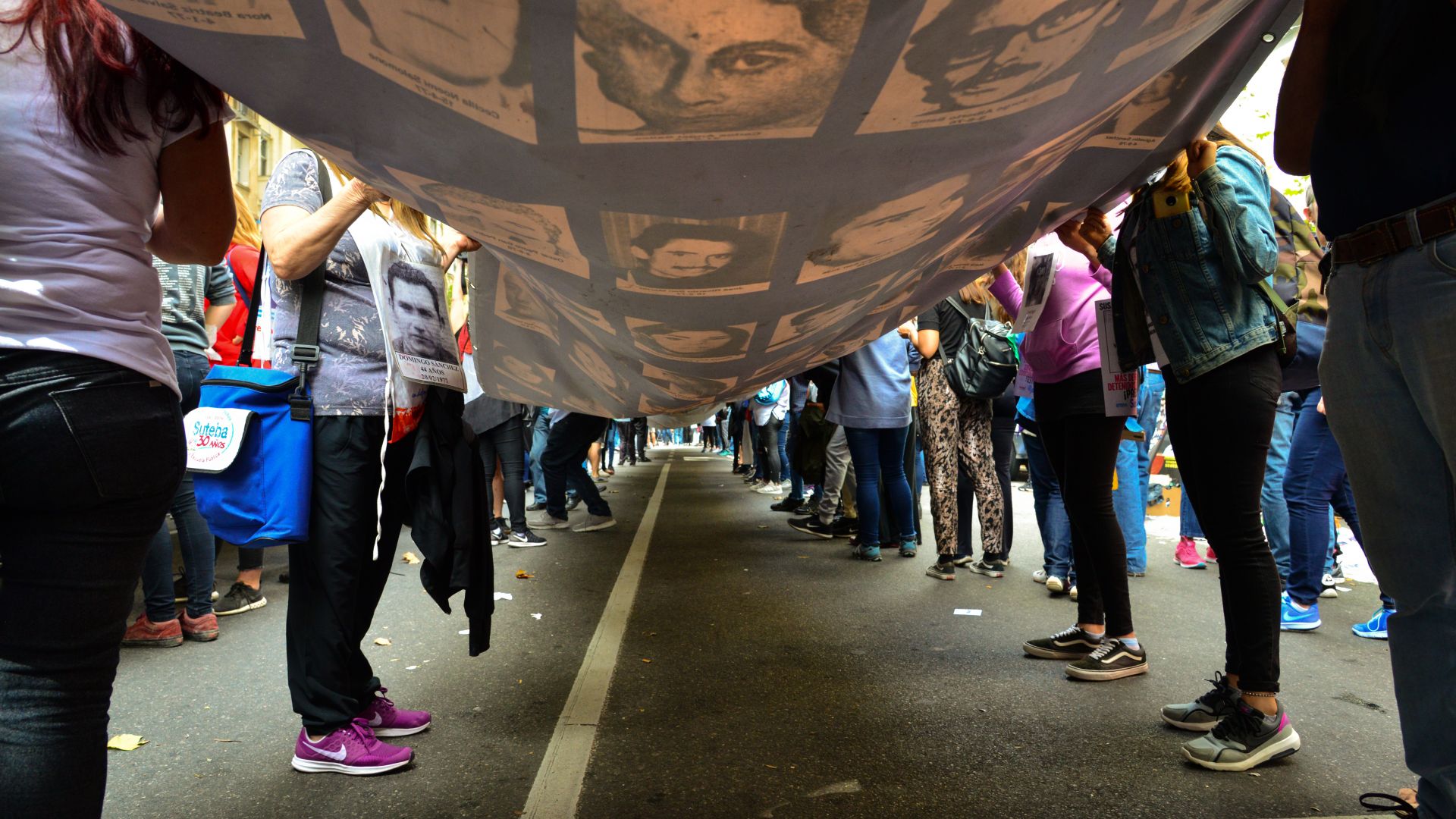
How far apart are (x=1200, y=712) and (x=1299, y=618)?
76.7 inches

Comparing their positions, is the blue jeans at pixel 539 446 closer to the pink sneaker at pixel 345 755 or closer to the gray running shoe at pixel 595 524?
the gray running shoe at pixel 595 524

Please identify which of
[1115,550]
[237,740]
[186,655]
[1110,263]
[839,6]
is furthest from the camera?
[186,655]

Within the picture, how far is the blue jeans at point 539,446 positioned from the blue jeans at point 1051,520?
6.13 metres

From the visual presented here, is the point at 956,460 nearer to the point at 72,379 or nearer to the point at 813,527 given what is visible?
the point at 813,527

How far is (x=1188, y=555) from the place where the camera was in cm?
620

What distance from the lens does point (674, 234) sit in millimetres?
1438

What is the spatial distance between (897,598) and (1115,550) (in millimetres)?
1879

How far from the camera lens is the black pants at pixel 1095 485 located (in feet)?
11.0

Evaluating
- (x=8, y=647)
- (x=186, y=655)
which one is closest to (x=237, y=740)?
(x=186, y=655)

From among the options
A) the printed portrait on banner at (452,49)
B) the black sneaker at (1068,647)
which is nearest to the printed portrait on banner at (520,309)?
the printed portrait on banner at (452,49)

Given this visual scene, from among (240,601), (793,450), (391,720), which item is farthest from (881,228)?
(793,450)

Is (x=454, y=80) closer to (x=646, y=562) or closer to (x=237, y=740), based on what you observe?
(x=237, y=740)

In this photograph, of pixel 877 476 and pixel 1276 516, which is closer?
pixel 1276 516

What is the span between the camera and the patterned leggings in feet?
19.0
